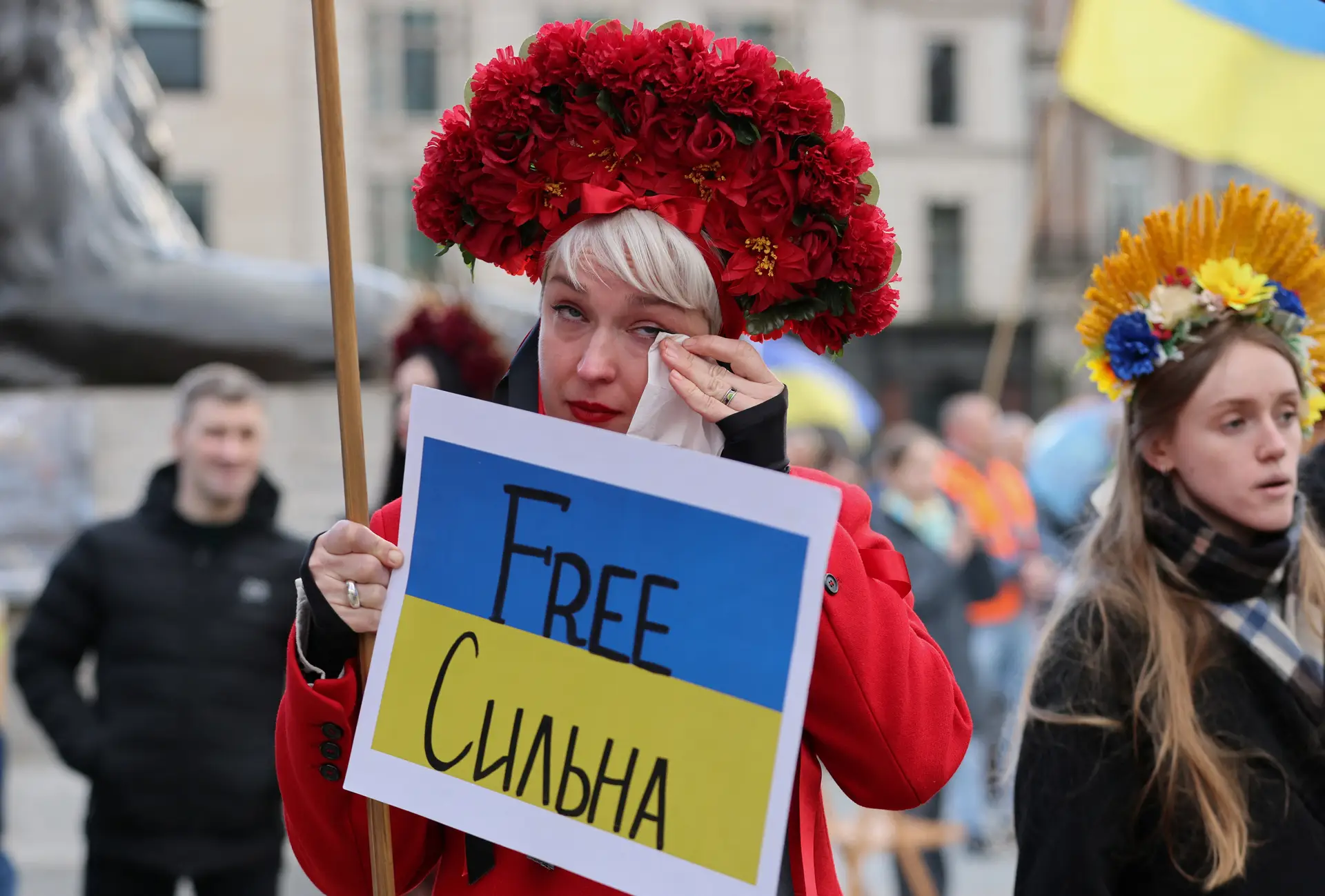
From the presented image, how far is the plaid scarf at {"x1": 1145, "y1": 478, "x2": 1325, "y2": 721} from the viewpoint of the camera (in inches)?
102

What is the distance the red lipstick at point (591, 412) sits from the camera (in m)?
1.98

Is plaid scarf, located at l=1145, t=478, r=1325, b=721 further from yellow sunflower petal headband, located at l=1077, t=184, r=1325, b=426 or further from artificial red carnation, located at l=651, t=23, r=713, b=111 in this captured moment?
artificial red carnation, located at l=651, t=23, r=713, b=111

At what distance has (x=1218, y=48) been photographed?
14.6 ft

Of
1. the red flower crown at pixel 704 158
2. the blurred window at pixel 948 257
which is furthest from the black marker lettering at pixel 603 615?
the blurred window at pixel 948 257

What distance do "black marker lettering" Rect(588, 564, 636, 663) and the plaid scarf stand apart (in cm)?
116

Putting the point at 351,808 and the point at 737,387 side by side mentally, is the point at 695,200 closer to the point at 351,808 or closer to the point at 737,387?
the point at 737,387

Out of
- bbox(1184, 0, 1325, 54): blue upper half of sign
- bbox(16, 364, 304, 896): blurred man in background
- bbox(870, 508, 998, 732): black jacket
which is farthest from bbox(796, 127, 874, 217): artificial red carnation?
bbox(870, 508, 998, 732): black jacket

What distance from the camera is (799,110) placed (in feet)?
6.50

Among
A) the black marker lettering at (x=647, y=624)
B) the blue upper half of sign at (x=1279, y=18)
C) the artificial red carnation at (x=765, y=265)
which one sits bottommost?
the black marker lettering at (x=647, y=624)

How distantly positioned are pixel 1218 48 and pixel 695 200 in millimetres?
2963

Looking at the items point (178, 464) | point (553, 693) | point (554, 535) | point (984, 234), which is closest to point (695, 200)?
Answer: point (554, 535)

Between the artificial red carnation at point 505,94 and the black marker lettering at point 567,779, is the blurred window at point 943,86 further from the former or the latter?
the black marker lettering at point 567,779

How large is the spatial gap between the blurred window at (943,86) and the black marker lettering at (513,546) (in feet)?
105

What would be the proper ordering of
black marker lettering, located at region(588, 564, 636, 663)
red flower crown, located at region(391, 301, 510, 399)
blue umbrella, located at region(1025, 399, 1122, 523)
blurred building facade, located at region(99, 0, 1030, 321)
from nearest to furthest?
1. black marker lettering, located at region(588, 564, 636, 663)
2. red flower crown, located at region(391, 301, 510, 399)
3. blue umbrella, located at region(1025, 399, 1122, 523)
4. blurred building facade, located at region(99, 0, 1030, 321)
